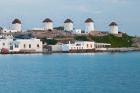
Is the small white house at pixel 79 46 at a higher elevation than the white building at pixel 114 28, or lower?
lower

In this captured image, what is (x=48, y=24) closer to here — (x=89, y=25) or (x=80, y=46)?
(x=89, y=25)

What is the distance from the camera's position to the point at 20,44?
6956 centimetres

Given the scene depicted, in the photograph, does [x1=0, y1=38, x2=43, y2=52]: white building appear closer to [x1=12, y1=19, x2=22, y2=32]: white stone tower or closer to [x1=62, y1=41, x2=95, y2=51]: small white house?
[x1=62, y1=41, x2=95, y2=51]: small white house

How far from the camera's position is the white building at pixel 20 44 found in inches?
2756

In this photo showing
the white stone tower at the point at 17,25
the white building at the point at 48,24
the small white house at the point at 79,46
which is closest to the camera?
the small white house at the point at 79,46

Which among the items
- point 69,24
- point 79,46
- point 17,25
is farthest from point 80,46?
point 17,25

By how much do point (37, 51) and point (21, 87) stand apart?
1853 inches

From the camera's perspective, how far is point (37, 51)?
71.5m

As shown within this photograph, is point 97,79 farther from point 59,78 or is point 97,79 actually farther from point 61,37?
point 61,37

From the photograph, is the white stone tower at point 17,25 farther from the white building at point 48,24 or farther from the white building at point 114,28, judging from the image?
the white building at point 114,28

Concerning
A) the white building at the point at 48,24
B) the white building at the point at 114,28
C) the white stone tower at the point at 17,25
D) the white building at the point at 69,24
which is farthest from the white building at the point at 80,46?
the white stone tower at the point at 17,25

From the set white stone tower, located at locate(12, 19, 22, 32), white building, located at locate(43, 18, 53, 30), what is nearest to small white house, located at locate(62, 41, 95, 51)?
white building, located at locate(43, 18, 53, 30)

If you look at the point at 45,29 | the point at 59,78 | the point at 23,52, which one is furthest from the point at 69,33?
the point at 59,78

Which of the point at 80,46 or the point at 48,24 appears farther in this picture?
the point at 48,24
